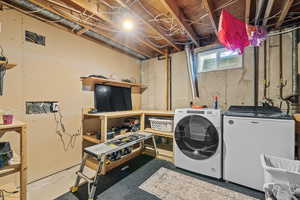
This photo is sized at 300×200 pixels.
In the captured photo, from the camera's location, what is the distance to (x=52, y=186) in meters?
1.79

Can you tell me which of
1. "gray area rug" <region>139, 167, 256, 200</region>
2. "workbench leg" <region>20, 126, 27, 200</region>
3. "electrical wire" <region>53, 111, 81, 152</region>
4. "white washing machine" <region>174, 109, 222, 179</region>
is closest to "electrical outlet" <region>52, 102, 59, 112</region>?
"electrical wire" <region>53, 111, 81, 152</region>

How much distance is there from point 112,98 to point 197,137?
184 cm

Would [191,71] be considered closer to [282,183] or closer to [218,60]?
[218,60]

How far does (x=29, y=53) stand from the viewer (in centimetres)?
181

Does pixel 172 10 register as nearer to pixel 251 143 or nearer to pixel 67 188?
pixel 251 143

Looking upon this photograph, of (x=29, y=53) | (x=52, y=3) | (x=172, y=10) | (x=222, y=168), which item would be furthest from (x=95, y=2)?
(x=222, y=168)

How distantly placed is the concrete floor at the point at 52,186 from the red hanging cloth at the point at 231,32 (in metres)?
Result: 2.75

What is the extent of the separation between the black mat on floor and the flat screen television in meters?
1.15

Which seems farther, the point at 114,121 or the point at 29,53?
the point at 114,121

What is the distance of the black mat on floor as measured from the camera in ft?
5.31

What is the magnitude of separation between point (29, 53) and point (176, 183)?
Answer: 2.72 meters

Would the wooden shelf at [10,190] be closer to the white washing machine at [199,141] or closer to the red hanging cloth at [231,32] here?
the white washing machine at [199,141]

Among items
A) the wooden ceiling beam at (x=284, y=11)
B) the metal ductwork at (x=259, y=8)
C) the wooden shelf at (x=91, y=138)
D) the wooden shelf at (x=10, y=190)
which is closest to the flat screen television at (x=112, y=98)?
the wooden shelf at (x=91, y=138)

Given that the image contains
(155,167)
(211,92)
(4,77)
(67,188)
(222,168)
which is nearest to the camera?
(4,77)
